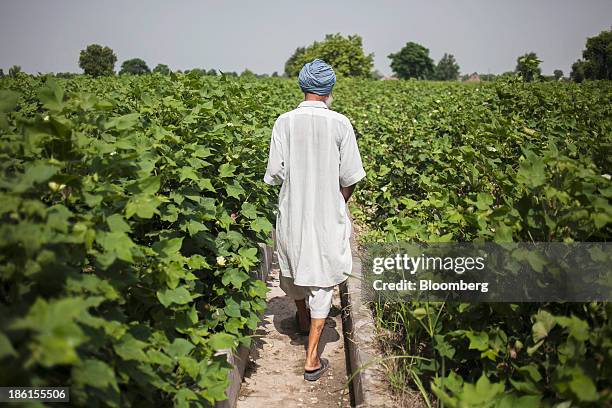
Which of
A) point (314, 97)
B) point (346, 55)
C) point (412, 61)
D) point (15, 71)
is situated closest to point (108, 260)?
point (314, 97)

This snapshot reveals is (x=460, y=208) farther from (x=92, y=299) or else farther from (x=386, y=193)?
(x=386, y=193)

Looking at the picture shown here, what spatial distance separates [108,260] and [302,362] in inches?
89.2

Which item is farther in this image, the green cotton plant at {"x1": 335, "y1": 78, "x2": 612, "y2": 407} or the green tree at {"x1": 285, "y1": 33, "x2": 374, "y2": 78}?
the green tree at {"x1": 285, "y1": 33, "x2": 374, "y2": 78}

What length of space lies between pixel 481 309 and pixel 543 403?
571 millimetres

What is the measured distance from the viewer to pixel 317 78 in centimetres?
334

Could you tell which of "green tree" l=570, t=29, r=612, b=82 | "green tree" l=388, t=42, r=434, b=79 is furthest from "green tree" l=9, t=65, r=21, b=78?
"green tree" l=388, t=42, r=434, b=79

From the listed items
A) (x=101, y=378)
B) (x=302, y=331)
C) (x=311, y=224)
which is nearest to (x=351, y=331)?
(x=302, y=331)

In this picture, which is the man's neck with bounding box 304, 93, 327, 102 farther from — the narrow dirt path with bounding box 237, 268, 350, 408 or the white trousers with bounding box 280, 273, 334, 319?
the narrow dirt path with bounding box 237, 268, 350, 408

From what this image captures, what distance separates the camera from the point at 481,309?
2.55 metres

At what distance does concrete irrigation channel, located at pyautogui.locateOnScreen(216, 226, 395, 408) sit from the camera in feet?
9.86

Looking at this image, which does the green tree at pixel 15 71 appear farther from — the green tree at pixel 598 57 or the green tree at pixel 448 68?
the green tree at pixel 448 68

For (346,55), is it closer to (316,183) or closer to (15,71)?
(15,71)

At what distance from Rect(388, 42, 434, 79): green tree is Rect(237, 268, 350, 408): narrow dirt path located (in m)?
123

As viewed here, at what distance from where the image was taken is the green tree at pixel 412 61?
123 metres
